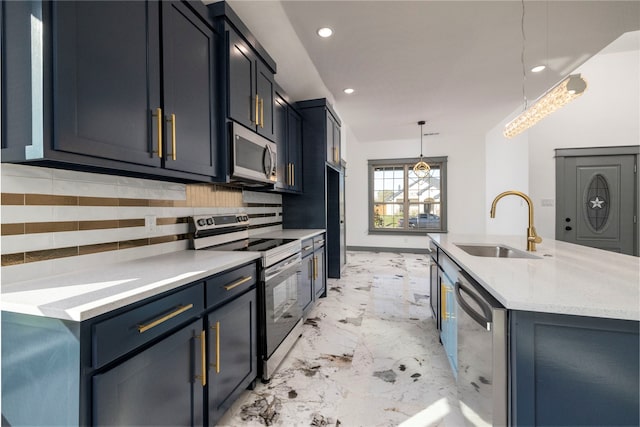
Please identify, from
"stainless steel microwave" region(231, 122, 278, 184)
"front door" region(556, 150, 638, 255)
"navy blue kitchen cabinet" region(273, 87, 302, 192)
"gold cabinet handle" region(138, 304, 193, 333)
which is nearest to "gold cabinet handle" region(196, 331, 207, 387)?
"gold cabinet handle" region(138, 304, 193, 333)

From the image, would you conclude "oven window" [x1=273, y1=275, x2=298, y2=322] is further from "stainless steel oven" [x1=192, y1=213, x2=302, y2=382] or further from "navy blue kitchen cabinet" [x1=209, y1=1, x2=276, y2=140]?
"navy blue kitchen cabinet" [x1=209, y1=1, x2=276, y2=140]

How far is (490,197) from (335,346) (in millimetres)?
5521

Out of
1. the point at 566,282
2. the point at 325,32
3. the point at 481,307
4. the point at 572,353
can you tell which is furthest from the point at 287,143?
the point at 572,353

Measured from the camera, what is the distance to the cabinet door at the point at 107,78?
0.94m

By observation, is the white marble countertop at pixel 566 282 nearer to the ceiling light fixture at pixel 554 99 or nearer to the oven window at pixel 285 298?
the ceiling light fixture at pixel 554 99

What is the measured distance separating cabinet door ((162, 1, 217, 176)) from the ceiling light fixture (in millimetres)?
2394

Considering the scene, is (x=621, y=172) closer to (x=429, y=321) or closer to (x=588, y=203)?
(x=588, y=203)

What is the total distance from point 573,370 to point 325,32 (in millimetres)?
2710

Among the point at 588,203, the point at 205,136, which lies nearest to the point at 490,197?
the point at 588,203

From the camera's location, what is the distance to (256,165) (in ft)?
7.11

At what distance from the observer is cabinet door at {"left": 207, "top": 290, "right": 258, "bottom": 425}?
4.38ft

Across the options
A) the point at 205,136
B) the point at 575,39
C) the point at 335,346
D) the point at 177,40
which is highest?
the point at 575,39

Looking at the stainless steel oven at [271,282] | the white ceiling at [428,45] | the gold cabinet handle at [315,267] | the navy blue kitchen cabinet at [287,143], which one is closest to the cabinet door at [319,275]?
Result: the gold cabinet handle at [315,267]

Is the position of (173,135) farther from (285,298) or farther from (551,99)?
(551,99)
